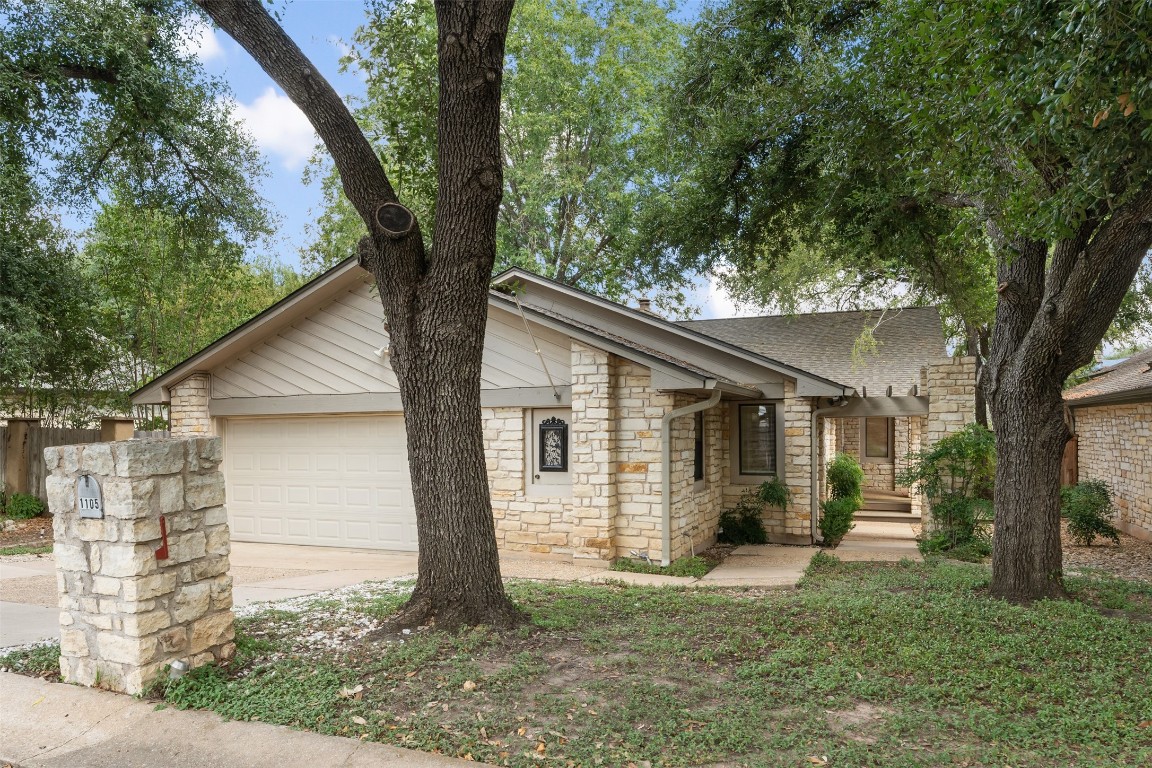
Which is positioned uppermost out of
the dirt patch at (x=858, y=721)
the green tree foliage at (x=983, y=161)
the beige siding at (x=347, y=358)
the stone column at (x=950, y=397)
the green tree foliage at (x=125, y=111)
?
the green tree foliage at (x=125, y=111)

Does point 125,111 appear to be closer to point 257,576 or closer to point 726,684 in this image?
point 257,576

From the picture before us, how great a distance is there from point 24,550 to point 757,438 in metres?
11.0

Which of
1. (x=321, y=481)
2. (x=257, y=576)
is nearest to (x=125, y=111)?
(x=321, y=481)

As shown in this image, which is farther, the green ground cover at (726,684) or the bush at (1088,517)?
the bush at (1088,517)

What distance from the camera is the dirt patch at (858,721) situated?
3.85 m

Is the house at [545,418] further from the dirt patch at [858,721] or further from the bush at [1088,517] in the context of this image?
the dirt patch at [858,721]

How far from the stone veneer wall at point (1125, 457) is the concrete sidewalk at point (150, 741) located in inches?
506

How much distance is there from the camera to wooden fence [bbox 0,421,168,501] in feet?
47.9

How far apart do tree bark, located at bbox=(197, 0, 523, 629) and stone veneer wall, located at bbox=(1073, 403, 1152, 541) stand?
11534mm

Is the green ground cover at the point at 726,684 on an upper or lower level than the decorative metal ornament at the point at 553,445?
lower

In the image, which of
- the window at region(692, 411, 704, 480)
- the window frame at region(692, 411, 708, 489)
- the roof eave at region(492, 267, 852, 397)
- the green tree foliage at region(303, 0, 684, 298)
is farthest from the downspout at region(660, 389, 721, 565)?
the green tree foliage at region(303, 0, 684, 298)

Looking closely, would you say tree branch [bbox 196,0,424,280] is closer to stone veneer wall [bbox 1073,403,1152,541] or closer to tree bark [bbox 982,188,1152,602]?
tree bark [bbox 982,188,1152,602]

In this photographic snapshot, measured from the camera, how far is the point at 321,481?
37.7 ft

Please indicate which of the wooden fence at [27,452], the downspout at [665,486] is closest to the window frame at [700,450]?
the downspout at [665,486]
